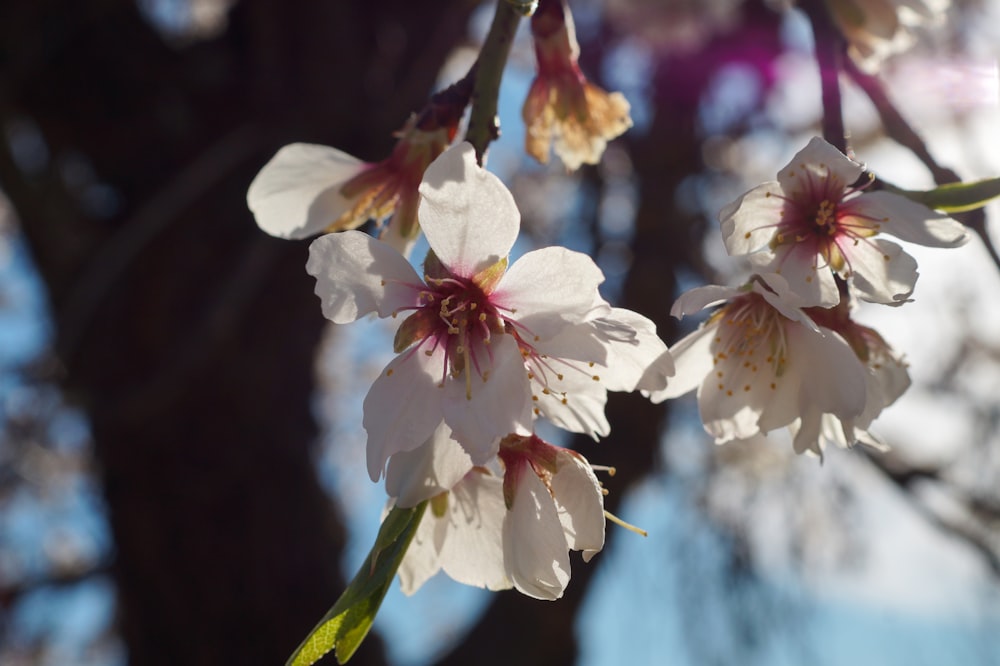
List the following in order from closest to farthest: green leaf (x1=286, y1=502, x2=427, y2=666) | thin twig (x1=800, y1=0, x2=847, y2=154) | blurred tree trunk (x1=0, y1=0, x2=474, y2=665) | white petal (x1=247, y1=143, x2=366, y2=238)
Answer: green leaf (x1=286, y1=502, x2=427, y2=666) → thin twig (x1=800, y1=0, x2=847, y2=154) → white petal (x1=247, y1=143, x2=366, y2=238) → blurred tree trunk (x1=0, y1=0, x2=474, y2=665)

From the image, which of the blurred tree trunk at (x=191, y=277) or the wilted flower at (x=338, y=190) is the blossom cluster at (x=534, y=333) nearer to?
the wilted flower at (x=338, y=190)

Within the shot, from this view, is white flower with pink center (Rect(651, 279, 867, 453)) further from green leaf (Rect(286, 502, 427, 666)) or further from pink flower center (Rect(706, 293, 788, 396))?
green leaf (Rect(286, 502, 427, 666))

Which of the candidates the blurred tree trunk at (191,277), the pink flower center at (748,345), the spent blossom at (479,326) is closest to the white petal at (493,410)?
the spent blossom at (479,326)

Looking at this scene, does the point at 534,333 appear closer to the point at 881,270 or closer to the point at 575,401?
the point at 575,401

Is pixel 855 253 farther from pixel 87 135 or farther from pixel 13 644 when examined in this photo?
pixel 13 644

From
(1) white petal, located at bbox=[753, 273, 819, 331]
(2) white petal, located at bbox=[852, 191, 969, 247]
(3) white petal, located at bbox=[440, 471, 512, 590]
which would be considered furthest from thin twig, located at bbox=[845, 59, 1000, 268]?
(3) white petal, located at bbox=[440, 471, 512, 590]

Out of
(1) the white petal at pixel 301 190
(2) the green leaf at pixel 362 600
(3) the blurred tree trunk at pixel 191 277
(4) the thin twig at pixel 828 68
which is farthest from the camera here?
(3) the blurred tree trunk at pixel 191 277

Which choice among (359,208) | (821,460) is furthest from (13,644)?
(821,460)
